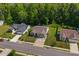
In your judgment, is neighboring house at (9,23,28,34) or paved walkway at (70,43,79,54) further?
neighboring house at (9,23,28,34)

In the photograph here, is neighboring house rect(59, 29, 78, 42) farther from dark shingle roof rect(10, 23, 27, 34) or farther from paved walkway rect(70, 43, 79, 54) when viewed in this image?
dark shingle roof rect(10, 23, 27, 34)

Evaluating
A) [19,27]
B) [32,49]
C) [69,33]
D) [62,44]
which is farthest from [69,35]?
[19,27]

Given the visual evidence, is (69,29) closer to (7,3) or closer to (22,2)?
(22,2)

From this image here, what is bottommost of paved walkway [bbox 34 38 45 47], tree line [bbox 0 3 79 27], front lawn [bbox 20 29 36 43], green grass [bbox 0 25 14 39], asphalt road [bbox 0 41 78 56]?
asphalt road [bbox 0 41 78 56]

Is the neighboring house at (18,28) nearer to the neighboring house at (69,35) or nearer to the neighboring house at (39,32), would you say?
the neighboring house at (39,32)

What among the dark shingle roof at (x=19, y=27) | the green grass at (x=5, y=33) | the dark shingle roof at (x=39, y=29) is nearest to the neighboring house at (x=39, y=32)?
the dark shingle roof at (x=39, y=29)

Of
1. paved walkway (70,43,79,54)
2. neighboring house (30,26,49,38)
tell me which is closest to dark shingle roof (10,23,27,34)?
neighboring house (30,26,49,38)

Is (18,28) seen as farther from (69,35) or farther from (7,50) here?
(69,35)
